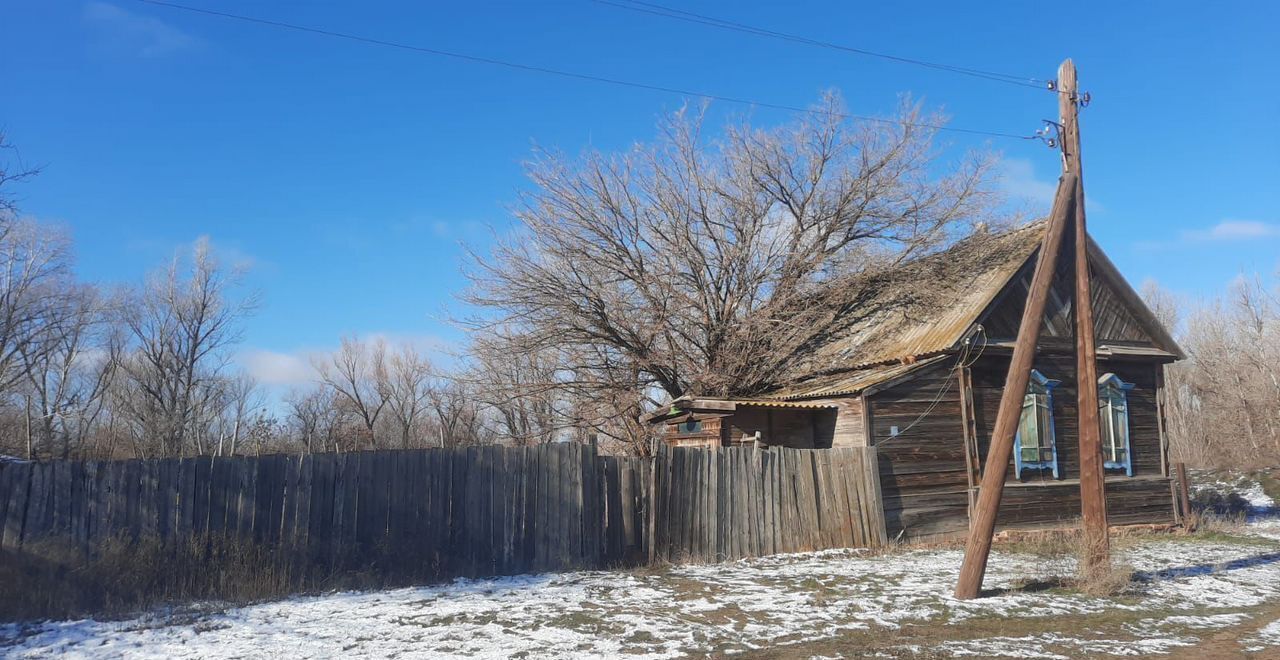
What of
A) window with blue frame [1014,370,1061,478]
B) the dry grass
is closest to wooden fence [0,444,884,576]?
the dry grass

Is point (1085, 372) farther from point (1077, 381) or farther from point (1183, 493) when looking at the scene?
point (1183, 493)

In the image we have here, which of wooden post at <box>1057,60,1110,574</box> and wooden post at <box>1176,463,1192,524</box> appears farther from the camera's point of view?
wooden post at <box>1176,463,1192,524</box>

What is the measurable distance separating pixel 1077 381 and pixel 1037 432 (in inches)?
247

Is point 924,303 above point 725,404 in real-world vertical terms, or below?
above

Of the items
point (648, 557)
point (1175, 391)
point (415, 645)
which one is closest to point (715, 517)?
point (648, 557)

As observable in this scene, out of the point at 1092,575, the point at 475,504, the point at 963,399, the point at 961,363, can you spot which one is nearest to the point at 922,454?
the point at 963,399

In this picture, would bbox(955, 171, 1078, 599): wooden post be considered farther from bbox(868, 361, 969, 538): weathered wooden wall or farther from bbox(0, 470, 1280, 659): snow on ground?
bbox(868, 361, 969, 538): weathered wooden wall

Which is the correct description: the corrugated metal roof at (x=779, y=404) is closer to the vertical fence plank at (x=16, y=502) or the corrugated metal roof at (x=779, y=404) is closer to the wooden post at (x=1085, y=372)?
the wooden post at (x=1085, y=372)

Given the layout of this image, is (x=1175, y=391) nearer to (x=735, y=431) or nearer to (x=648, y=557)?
(x=735, y=431)

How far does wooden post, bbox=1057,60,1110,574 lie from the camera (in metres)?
10.8

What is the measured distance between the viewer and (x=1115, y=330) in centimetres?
1852

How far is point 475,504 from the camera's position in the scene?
38.0 ft

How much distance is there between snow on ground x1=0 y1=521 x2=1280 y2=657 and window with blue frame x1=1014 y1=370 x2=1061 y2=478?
423 cm

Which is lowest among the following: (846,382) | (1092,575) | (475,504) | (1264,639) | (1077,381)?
(1264,639)
